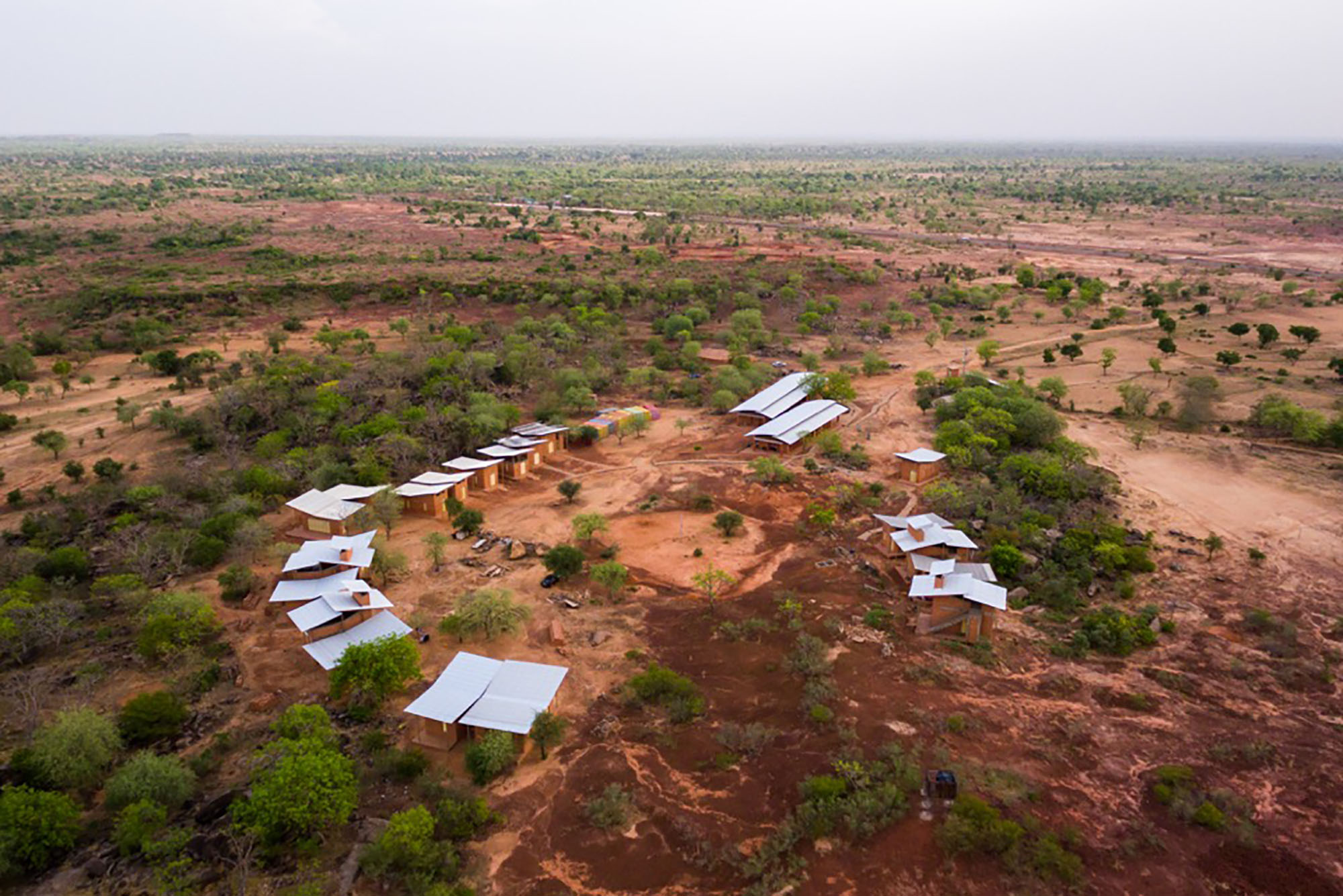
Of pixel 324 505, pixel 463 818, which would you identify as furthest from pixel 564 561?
pixel 463 818

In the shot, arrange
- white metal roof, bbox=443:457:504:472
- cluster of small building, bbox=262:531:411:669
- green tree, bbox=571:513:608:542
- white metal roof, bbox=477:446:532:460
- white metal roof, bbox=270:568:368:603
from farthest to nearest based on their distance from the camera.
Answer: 1. white metal roof, bbox=477:446:532:460
2. white metal roof, bbox=443:457:504:472
3. green tree, bbox=571:513:608:542
4. white metal roof, bbox=270:568:368:603
5. cluster of small building, bbox=262:531:411:669

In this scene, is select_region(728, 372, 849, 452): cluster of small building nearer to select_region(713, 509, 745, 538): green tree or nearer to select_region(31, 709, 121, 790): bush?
select_region(713, 509, 745, 538): green tree

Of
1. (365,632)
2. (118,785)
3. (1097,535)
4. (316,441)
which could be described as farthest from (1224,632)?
(316,441)

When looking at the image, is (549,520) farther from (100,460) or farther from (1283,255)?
(1283,255)

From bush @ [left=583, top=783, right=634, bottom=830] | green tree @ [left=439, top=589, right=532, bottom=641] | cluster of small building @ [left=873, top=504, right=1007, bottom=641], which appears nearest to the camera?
bush @ [left=583, top=783, right=634, bottom=830]

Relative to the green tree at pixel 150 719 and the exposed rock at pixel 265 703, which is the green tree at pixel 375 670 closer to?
the exposed rock at pixel 265 703

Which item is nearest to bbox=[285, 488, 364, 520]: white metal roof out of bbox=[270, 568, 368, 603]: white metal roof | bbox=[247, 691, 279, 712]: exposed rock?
bbox=[270, 568, 368, 603]: white metal roof

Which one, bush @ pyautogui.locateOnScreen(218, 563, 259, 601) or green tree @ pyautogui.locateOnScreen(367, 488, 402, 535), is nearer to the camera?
bush @ pyautogui.locateOnScreen(218, 563, 259, 601)

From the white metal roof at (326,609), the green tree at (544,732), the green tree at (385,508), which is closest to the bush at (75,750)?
the white metal roof at (326,609)
